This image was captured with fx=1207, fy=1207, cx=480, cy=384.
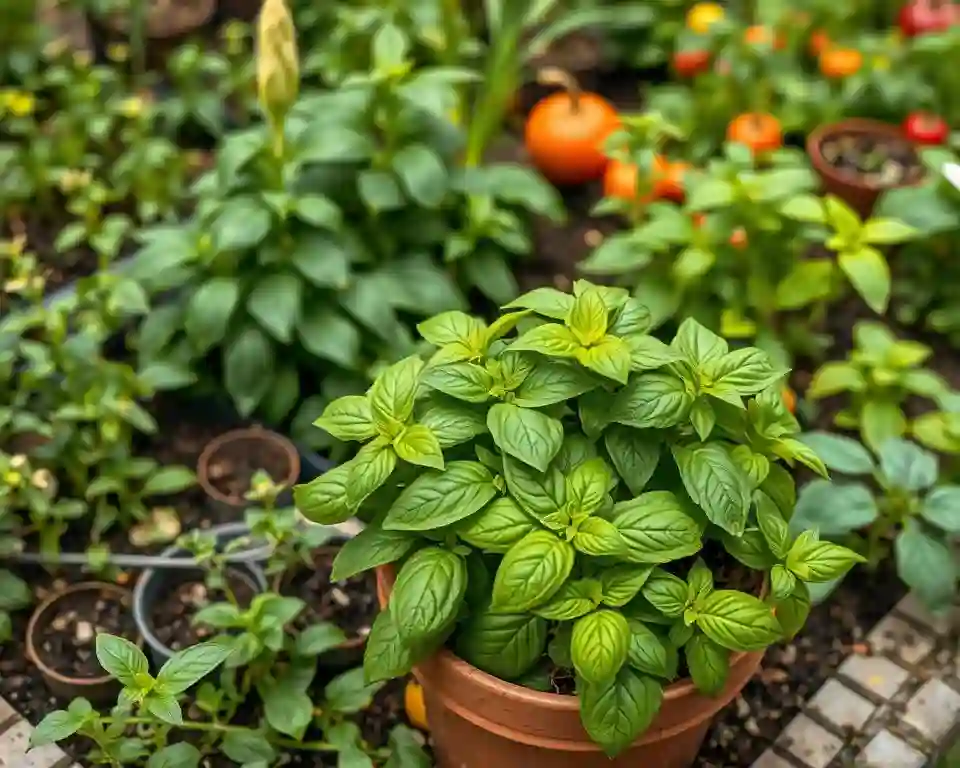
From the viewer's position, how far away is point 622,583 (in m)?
1.71

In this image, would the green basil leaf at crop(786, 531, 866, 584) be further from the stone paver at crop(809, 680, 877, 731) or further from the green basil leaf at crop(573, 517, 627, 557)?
the stone paver at crop(809, 680, 877, 731)

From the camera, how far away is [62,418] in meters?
2.46

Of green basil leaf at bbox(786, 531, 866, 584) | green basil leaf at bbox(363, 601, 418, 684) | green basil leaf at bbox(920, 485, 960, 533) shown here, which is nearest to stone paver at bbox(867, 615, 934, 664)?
green basil leaf at bbox(920, 485, 960, 533)

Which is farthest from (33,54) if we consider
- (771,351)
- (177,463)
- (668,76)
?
(771,351)

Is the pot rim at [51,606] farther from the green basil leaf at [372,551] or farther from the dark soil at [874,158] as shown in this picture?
the dark soil at [874,158]

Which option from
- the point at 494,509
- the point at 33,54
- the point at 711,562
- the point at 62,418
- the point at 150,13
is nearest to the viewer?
the point at 494,509

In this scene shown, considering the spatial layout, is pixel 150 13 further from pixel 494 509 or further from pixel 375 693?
pixel 494 509

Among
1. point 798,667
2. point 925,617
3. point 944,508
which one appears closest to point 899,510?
point 944,508

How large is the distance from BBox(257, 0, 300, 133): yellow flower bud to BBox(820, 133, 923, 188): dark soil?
5.25ft

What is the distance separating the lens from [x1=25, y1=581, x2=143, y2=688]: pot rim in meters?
2.22

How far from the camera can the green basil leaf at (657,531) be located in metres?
1.69

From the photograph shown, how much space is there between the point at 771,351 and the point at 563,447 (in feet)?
3.07

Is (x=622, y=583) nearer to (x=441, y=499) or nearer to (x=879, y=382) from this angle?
(x=441, y=499)

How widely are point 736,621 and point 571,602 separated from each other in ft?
0.77
